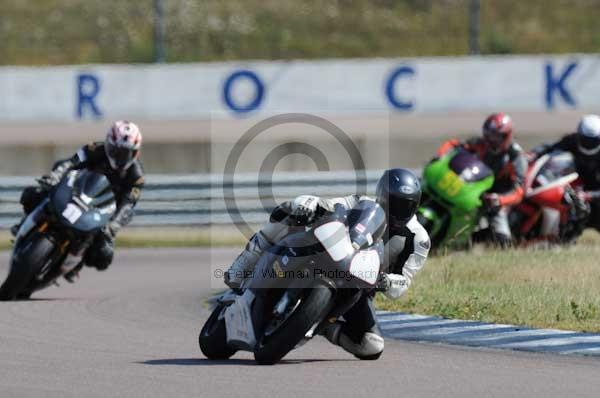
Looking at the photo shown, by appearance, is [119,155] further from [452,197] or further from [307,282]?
[307,282]

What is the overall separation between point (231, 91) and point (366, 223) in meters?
14.4

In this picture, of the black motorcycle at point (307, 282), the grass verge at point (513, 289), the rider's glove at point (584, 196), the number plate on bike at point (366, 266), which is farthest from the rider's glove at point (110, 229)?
the rider's glove at point (584, 196)

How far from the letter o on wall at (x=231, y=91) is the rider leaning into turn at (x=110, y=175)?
377 inches

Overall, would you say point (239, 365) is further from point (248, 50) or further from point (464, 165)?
point (248, 50)

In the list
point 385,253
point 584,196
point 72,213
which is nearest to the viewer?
point 385,253

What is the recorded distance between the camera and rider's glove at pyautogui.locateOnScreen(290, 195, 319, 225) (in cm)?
792

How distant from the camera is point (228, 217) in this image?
700 inches

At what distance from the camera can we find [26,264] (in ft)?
37.4

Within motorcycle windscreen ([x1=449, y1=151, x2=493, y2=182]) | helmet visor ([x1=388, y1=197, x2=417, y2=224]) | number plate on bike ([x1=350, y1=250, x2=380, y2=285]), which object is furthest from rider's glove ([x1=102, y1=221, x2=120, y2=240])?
number plate on bike ([x1=350, y1=250, x2=380, y2=285])

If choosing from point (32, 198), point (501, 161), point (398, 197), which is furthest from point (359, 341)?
point (501, 161)

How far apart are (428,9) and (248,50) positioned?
13.0 feet

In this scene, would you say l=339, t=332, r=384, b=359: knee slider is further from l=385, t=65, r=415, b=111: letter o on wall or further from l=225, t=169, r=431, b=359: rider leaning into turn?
l=385, t=65, r=415, b=111: letter o on wall

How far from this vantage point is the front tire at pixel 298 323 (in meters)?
7.82

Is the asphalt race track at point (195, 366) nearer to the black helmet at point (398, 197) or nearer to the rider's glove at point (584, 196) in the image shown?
the black helmet at point (398, 197)
